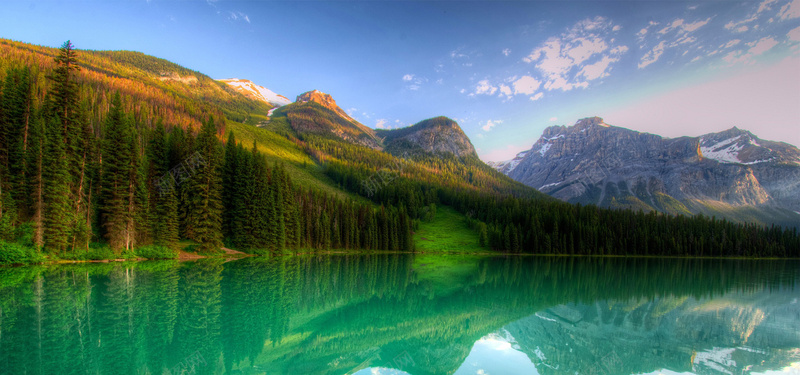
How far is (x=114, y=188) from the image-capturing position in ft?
151

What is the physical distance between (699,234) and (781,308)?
108m

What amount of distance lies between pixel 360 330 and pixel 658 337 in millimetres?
15339

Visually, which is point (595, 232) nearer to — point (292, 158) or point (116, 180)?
point (116, 180)

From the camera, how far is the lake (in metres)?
11.8

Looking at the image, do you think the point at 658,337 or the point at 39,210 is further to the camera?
the point at 39,210

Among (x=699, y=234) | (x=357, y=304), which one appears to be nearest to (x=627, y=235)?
(x=699, y=234)

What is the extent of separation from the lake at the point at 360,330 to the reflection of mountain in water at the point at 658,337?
0.10 meters

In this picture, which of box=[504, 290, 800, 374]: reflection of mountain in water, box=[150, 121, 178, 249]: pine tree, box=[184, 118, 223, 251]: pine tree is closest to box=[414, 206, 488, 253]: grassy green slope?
box=[184, 118, 223, 251]: pine tree

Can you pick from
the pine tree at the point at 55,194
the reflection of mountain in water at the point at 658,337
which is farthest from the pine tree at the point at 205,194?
the reflection of mountain in water at the point at 658,337

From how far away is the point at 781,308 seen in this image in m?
25.6

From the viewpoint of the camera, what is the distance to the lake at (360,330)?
11781 millimetres

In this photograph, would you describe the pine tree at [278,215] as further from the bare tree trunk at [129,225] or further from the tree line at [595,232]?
the tree line at [595,232]

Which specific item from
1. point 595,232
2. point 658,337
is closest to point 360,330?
point 658,337

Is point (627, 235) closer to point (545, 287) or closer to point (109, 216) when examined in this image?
point (545, 287)
